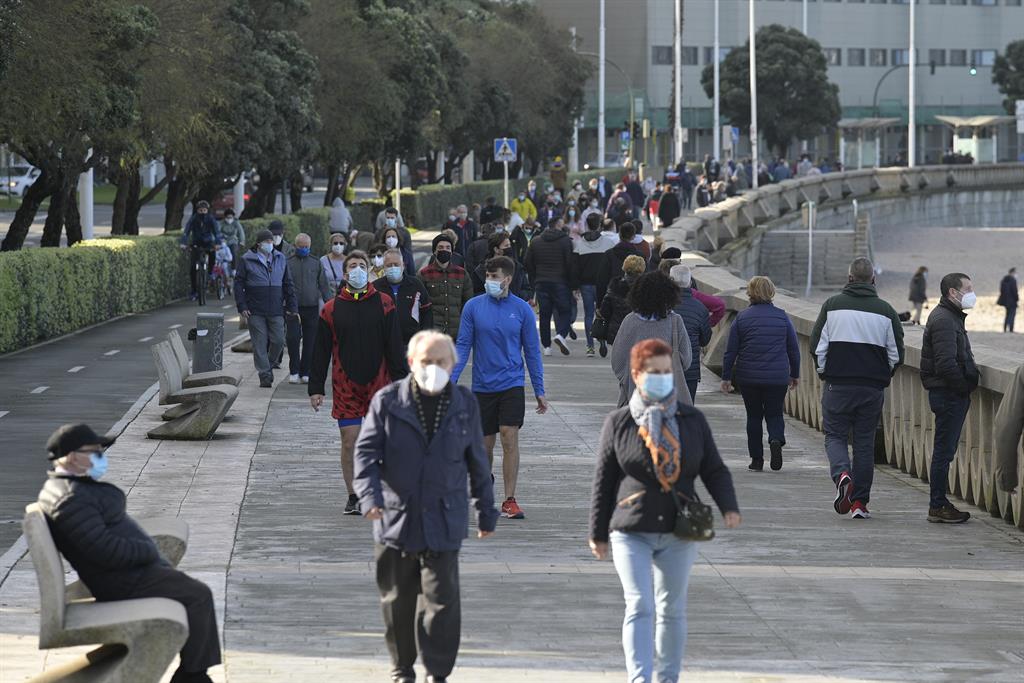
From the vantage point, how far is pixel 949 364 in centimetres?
1175

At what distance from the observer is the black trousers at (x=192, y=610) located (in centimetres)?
733

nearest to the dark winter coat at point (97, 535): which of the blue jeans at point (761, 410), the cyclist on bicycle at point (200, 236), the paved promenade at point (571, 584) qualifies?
the paved promenade at point (571, 584)

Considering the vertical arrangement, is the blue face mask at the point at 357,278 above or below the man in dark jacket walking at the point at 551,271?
above

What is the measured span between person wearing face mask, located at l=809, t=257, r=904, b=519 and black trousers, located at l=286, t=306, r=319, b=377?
8076mm

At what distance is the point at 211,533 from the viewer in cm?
1124

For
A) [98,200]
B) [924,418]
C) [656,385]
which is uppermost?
[656,385]

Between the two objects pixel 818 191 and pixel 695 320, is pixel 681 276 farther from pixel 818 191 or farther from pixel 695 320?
pixel 818 191

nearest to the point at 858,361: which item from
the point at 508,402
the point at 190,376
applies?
the point at 508,402

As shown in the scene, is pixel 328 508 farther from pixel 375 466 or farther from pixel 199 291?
pixel 199 291

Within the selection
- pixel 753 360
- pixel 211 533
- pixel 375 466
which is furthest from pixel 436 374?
pixel 753 360

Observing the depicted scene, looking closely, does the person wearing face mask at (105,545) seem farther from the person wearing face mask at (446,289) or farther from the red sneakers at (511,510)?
the person wearing face mask at (446,289)

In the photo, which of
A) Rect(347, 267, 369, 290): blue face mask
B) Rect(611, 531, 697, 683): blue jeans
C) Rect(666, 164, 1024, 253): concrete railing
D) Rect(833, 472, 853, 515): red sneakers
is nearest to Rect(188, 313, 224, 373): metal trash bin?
Rect(347, 267, 369, 290): blue face mask

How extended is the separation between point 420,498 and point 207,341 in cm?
1204

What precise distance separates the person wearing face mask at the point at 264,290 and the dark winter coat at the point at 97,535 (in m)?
11.5
